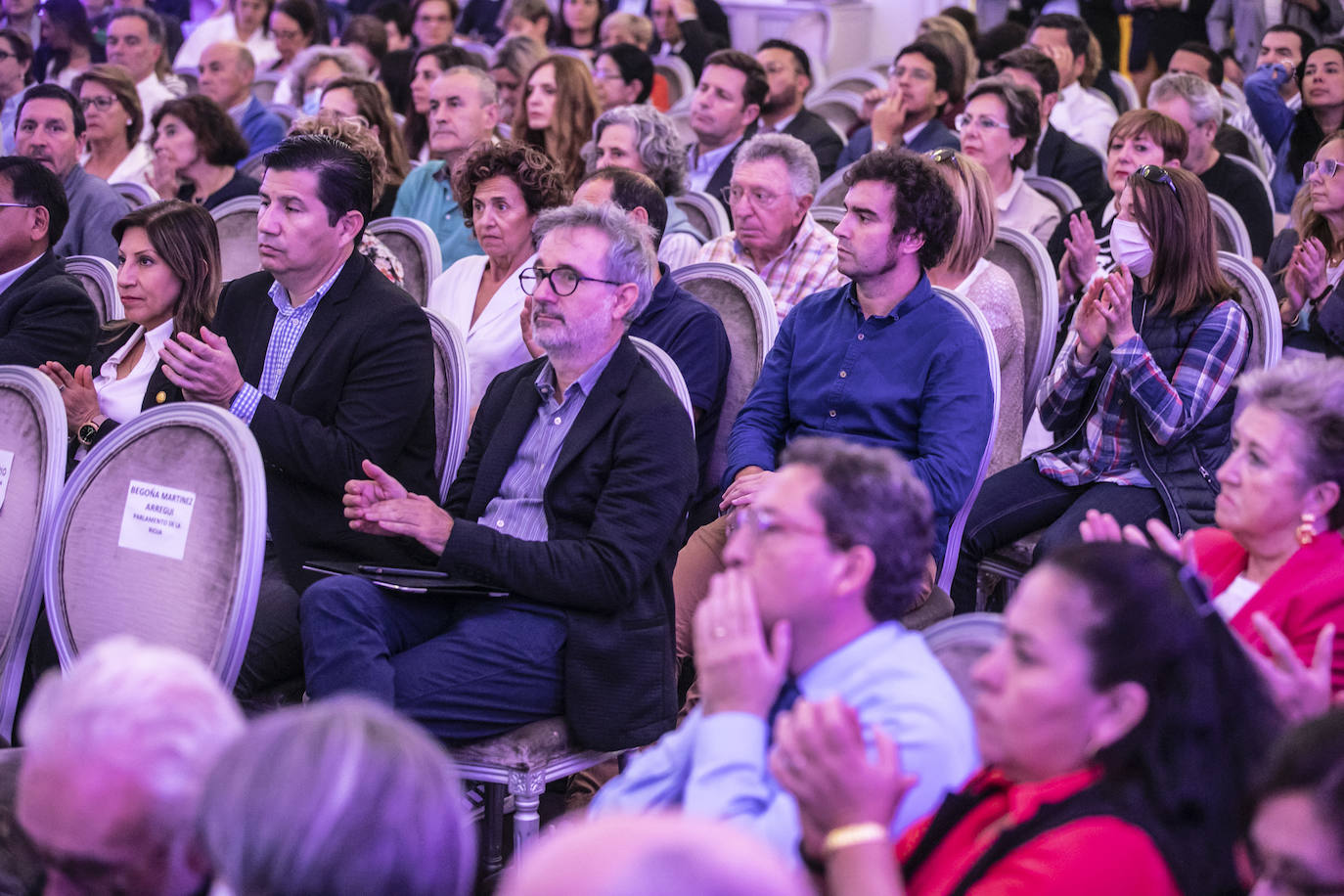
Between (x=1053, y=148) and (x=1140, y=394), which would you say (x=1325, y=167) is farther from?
(x=1053, y=148)

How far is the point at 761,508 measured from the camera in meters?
1.59

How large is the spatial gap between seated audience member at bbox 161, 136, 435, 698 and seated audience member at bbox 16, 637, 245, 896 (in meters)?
1.21

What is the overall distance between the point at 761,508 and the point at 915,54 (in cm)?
472

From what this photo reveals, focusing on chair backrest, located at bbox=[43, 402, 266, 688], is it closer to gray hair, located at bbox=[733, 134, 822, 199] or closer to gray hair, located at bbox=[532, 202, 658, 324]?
gray hair, located at bbox=[532, 202, 658, 324]

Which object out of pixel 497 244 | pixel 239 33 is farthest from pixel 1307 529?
pixel 239 33

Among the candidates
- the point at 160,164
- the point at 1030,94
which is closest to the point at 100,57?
the point at 160,164

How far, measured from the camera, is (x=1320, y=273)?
11.8ft

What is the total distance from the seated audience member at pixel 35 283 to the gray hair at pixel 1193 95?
3626 mm

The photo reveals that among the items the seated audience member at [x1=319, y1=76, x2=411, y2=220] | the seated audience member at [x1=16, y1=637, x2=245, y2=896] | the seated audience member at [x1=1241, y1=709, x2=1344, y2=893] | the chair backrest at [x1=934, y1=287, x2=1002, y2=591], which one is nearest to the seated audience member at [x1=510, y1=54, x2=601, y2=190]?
the seated audience member at [x1=319, y1=76, x2=411, y2=220]

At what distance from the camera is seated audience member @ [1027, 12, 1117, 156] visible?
638cm

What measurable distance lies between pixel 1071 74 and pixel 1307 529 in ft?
17.0

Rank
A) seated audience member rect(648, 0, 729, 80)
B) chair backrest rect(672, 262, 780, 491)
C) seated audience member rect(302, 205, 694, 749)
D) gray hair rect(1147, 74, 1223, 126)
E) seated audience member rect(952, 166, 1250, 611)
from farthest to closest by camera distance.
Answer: seated audience member rect(648, 0, 729, 80), gray hair rect(1147, 74, 1223, 126), chair backrest rect(672, 262, 780, 491), seated audience member rect(952, 166, 1250, 611), seated audience member rect(302, 205, 694, 749)

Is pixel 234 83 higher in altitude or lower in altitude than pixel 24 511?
higher

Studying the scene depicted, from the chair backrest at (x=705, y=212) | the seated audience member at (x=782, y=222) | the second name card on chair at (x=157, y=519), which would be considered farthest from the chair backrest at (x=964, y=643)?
the chair backrest at (x=705, y=212)
